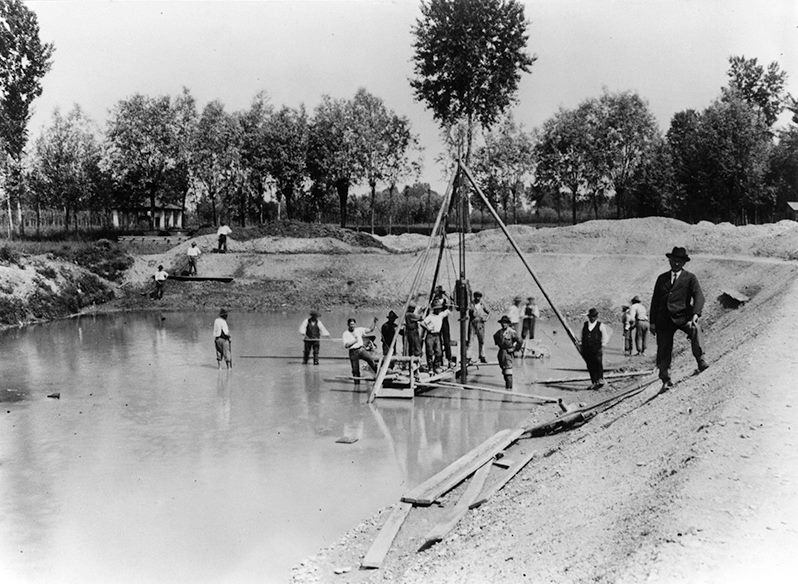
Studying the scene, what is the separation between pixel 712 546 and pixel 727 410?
2918 millimetres

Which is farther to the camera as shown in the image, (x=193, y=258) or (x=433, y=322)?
(x=193, y=258)

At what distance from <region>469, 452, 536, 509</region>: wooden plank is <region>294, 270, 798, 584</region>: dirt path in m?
0.19

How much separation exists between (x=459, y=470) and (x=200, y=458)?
471 cm

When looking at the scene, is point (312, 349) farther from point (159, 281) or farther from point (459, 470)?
point (159, 281)

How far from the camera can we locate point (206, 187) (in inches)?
2552

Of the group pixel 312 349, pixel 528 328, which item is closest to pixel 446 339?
pixel 312 349

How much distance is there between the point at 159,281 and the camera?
1490 inches

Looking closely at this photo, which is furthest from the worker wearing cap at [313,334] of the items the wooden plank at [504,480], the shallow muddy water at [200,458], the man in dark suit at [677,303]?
the man in dark suit at [677,303]

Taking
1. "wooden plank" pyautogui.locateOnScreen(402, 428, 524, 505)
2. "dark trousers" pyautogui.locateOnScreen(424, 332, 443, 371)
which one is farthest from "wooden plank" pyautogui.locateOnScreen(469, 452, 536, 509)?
"dark trousers" pyautogui.locateOnScreen(424, 332, 443, 371)

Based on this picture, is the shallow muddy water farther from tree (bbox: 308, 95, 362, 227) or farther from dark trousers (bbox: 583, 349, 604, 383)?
tree (bbox: 308, 95, 362, 227)

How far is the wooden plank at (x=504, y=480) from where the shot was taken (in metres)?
9.98

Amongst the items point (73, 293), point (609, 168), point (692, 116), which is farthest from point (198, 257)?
point (692, 116)

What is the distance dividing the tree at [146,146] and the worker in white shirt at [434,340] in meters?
47.7

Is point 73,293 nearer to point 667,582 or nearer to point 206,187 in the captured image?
point 206,187
